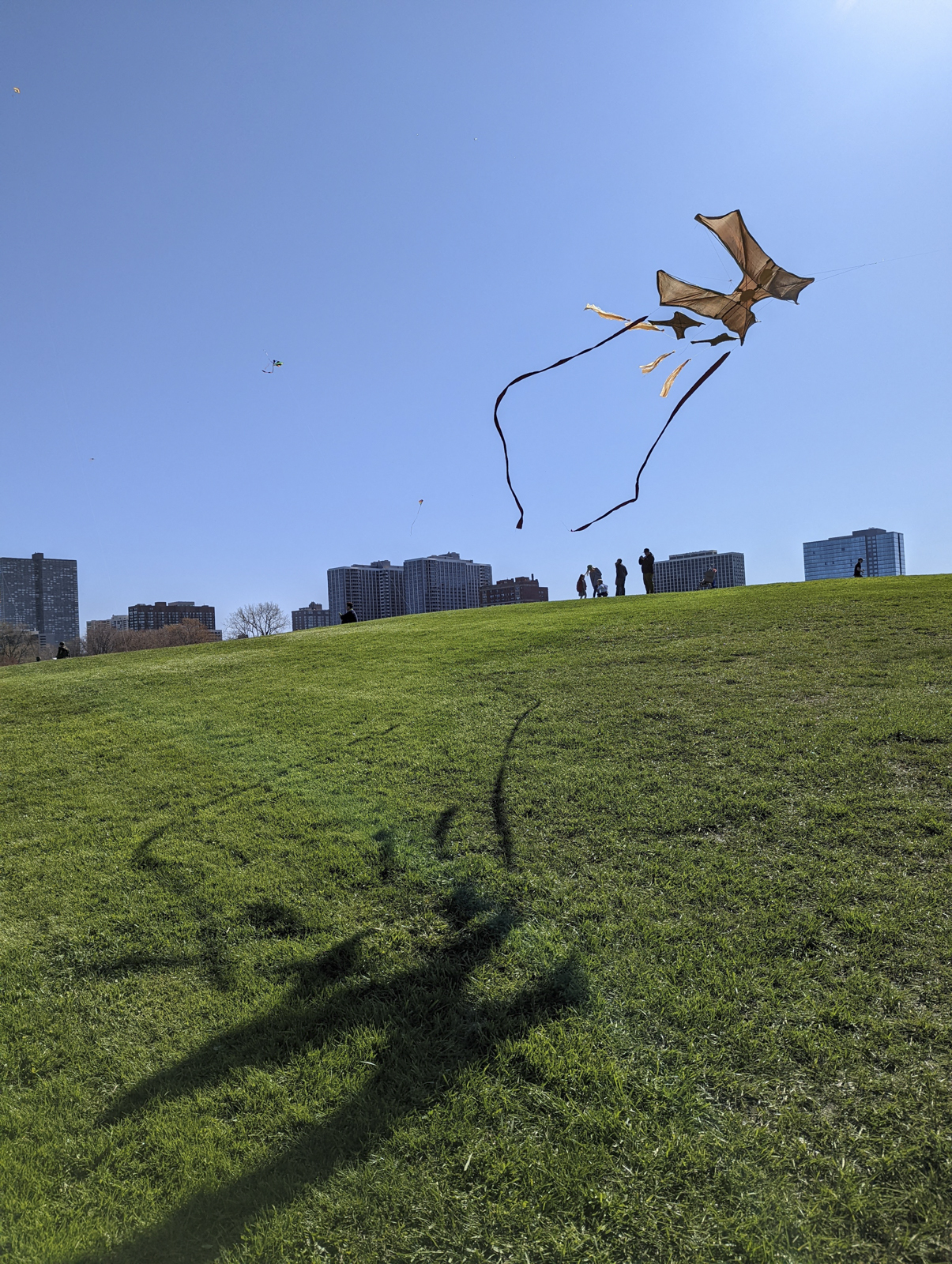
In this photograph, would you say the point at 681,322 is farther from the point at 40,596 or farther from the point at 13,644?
the point at 40,596

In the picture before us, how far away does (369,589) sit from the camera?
92188 millimetres

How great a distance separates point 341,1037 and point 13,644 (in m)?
73.2

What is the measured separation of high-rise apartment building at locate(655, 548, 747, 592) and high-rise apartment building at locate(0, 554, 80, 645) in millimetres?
88429

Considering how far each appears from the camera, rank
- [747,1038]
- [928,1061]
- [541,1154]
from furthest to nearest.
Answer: [747,1038] → [928,1061] → [541,1154]

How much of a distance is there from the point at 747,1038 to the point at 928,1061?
744 mm

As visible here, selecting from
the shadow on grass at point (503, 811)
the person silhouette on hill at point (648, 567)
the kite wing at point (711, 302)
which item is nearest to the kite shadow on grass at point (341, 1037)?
the shadow on grass at point (503, 811)

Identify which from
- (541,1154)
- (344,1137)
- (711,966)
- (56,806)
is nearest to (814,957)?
(711,966)

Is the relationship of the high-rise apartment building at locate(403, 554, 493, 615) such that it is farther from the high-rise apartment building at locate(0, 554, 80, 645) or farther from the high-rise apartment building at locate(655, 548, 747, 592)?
the high-rise apartment building at locate(0, 554, 80, 645)

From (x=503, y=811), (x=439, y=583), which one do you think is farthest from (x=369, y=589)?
(x=503, y=811)

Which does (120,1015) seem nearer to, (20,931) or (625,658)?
(20,931)

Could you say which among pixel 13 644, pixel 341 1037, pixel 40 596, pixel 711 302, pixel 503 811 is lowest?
pixel 341 1037

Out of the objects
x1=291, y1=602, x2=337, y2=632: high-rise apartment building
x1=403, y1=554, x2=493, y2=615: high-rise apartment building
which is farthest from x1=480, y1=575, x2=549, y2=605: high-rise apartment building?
x1=291, y1=602, x2=337, y2=632: high-rise apartment building

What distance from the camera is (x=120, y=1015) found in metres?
3.78

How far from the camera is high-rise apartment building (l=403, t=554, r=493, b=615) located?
78.4 meters
